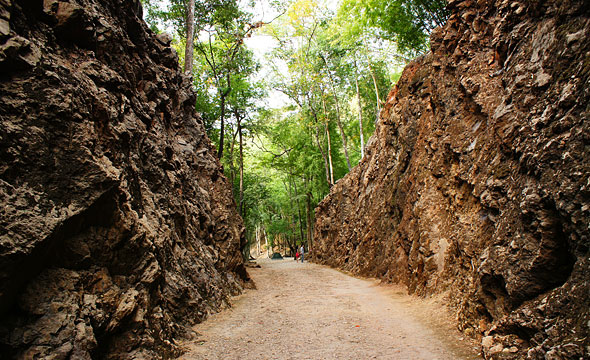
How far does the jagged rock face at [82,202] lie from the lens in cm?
350

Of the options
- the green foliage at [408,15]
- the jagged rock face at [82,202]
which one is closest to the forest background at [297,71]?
the green foliage at [408,15]

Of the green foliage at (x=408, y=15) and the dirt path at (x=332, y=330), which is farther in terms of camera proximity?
the green foliage at (x=408, y=15)

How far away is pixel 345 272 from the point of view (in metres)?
18.1

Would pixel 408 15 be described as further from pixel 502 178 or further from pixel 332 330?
pixel 332 330

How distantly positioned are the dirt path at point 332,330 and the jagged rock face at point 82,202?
97cm

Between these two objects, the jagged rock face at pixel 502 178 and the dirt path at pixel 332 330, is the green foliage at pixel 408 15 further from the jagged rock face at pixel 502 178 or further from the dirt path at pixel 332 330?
the dirt path at pixel 332 330

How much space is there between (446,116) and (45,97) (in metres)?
10.2

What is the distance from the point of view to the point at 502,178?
6172mm

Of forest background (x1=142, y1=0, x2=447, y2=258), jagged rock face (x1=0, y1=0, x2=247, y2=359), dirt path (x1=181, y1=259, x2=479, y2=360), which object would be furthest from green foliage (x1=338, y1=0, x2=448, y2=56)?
dirt path (x1=181, y1=259, x2=479, y2=360)

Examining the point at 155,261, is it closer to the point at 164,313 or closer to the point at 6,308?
the point at 164,313

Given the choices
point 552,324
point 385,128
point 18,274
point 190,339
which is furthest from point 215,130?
point 552,324

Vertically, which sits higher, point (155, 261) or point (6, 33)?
point (6, 33)

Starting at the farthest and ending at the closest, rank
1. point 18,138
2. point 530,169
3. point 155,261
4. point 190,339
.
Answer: point 190,339 → point 155,261 → point 530,169 → point 18,138

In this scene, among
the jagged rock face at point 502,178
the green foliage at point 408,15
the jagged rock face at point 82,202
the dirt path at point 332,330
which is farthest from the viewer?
the green foliage at point 408,15
